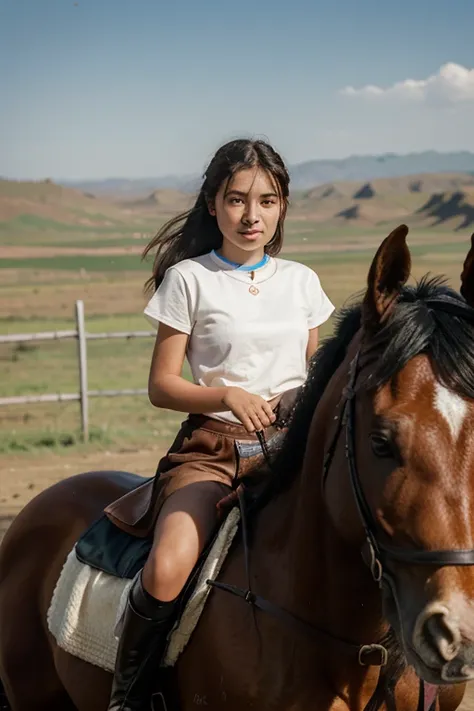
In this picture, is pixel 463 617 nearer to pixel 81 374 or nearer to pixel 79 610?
pixel 79 610

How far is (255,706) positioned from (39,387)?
13.6 m

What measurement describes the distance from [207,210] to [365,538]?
50.8 inches

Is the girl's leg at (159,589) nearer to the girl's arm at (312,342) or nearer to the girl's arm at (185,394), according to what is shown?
the girl's arm at (185,394)

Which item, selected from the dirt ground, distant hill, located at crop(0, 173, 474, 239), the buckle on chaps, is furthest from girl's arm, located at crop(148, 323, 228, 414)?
distant hill, located at crop(0, 173, 474, 239)

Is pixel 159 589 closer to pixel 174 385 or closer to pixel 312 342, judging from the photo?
pixel 174 385

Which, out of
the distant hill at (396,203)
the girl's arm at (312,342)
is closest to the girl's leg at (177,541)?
the girl's arm at (312,342)

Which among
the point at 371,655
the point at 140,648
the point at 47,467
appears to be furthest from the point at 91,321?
the point at 371,655

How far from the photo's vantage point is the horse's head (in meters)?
1.88

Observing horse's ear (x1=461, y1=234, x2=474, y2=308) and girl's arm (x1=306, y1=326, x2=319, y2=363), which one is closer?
horse's ear (x1=461, y1=234, x2=474, y2=308)

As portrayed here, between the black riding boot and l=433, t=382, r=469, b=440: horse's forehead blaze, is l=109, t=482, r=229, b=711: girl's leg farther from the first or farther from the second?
l=433, t=382, r=469, b=440: horse's forehead blaze

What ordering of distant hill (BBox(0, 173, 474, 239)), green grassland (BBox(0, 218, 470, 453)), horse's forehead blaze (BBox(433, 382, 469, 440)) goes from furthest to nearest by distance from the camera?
distant hill (BBox(0, 173, 474, 239))
green grassland (BBox(0, 218, 470, 453))
horse's forehead blaze (BBox(433, 382, 469, 440))

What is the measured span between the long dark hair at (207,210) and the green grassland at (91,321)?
0.64 metres

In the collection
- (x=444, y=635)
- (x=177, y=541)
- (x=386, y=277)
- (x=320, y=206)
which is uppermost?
(x=386, y=277)

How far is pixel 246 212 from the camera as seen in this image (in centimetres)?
288
